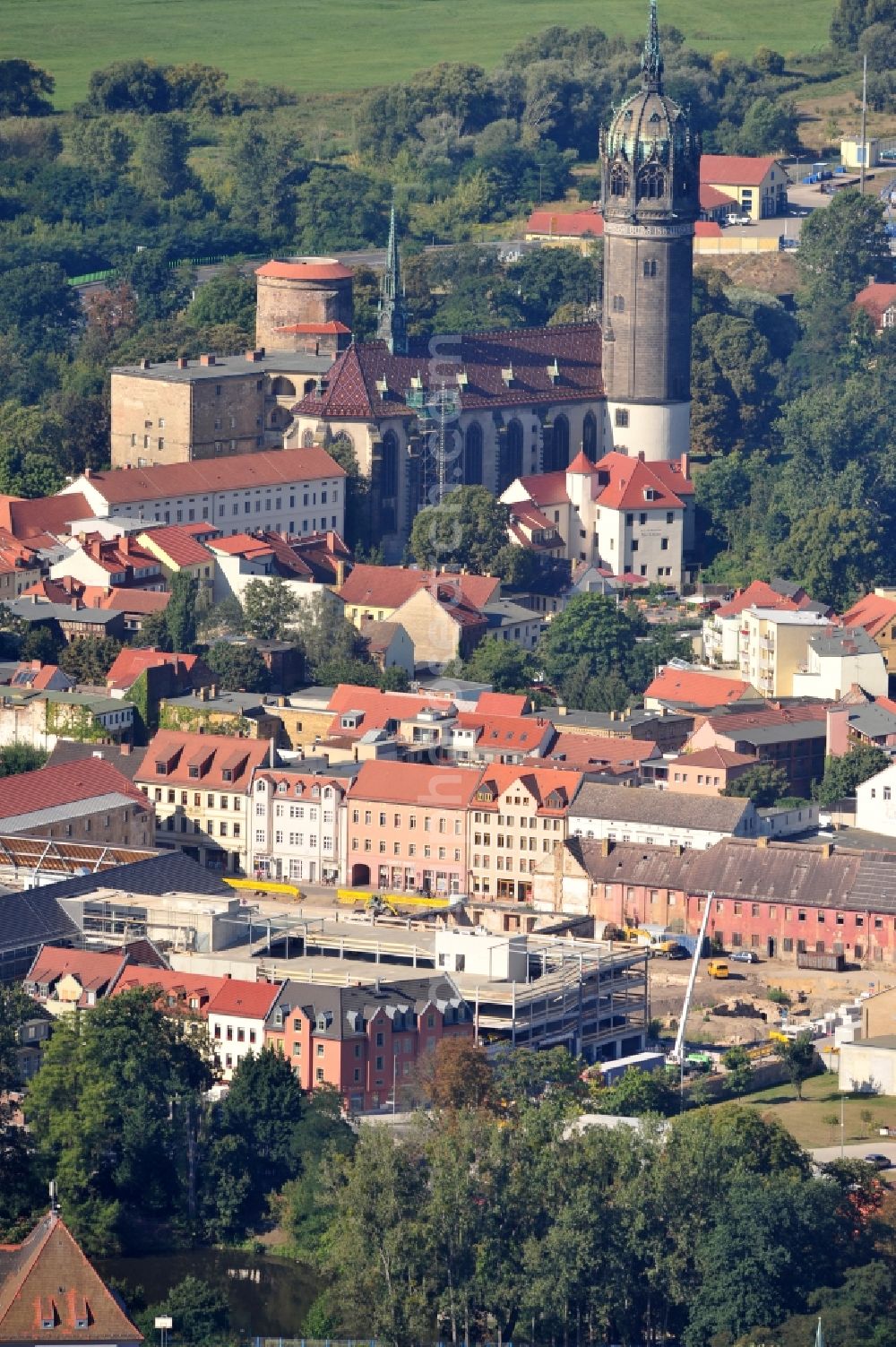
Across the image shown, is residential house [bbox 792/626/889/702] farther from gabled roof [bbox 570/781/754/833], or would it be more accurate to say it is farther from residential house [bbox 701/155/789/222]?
A: residential house [bbox 701/155/789/222]

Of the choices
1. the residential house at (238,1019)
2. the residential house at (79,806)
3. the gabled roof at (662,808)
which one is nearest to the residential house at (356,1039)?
the residential house at (238,1019)

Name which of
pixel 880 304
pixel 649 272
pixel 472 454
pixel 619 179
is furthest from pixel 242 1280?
pixel 880 304

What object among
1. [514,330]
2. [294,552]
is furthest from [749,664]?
[514,330]

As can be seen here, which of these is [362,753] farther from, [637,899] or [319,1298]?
[319,1298]

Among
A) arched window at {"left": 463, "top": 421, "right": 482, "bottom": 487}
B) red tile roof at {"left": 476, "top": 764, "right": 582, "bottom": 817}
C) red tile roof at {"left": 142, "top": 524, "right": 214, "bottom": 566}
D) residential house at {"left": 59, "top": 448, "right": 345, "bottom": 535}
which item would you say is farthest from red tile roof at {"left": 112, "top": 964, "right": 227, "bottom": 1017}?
arched window at {"left": 463, "top": 421, "right": 482, "bottom": 487}

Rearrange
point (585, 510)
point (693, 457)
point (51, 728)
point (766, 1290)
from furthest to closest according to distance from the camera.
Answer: point (693, 457)
point (585, 510)
point (51, 728)
point (766, 1290)
